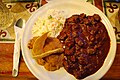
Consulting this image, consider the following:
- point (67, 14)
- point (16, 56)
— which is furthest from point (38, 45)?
point (67, 14)

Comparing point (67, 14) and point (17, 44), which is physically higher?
point (67, 14)

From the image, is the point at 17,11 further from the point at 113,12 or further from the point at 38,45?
the point at 113,12

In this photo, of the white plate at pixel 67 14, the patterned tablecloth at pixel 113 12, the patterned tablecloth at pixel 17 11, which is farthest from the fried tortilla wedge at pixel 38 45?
the patterned tablecloth at pixel 113 12

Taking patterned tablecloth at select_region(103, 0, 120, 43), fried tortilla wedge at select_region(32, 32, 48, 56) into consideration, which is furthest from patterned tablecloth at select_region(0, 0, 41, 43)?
patterned tablecloth at select_region(103, 0, 120, 43)

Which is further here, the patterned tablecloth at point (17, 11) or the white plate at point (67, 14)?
the patterned tablecloth at point (17, 11)

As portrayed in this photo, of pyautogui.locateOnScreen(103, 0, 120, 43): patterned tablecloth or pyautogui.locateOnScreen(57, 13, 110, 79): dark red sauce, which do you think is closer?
pyautogui.locateOnScreen(57, 13, 110, 79): dark red sauce

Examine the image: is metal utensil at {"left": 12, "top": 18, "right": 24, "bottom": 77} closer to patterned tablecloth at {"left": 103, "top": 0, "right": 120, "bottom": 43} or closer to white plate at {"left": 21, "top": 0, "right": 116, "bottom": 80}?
white plate at {"left": 21, "top": 0, "right": 116, "bottom": 80}

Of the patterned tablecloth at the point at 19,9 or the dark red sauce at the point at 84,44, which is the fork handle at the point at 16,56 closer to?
the patterned tablecloth at the point at 19,9

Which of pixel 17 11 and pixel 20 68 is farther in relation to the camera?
pixel 17 11

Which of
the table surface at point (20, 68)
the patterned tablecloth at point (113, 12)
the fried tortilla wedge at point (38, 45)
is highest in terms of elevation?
the patterned tablecloth at point (113, 12)
